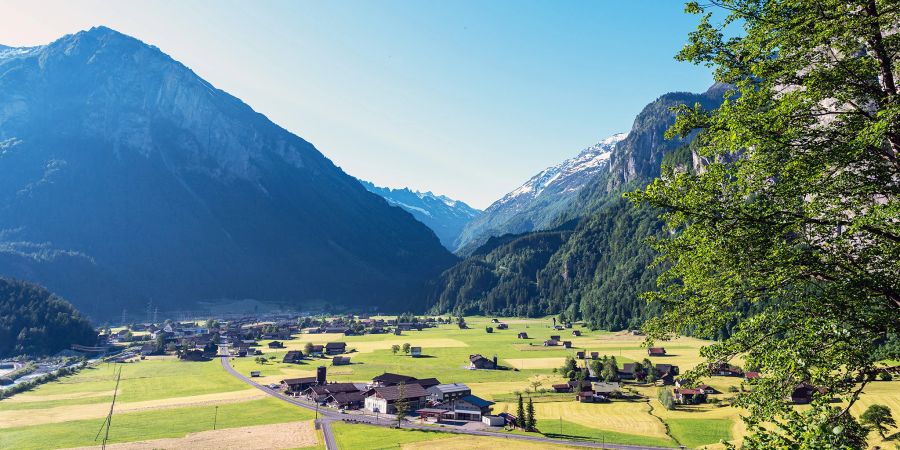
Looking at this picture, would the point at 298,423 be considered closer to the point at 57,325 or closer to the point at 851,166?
the point at 851,166

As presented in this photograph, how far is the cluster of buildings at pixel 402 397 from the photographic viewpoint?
7800 centimetres

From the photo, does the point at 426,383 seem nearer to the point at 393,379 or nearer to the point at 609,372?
the point at 393,379

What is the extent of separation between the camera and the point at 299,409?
273ft

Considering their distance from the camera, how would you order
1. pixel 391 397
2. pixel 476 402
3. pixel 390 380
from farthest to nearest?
1. pixel 390 380
2. pixel 391 397
3. pixel 476 402

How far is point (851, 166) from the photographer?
15000 millimetres

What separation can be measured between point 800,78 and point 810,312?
7.54 m

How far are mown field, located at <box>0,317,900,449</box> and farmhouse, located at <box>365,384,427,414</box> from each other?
36.0 feet

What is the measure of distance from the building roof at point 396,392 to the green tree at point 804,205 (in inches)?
2972

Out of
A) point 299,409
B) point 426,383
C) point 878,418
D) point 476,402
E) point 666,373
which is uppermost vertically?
point 878,418

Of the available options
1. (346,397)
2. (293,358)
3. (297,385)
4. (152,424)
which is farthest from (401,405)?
(293,358)

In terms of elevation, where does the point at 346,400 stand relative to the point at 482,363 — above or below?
below

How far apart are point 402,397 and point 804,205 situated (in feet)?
248

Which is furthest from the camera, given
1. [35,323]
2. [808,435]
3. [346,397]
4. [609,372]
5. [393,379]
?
[35,323]

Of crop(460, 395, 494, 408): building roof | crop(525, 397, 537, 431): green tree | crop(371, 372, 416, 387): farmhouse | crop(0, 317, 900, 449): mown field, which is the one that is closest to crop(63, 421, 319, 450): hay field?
crop(0, 317, 900, 449): mown field
